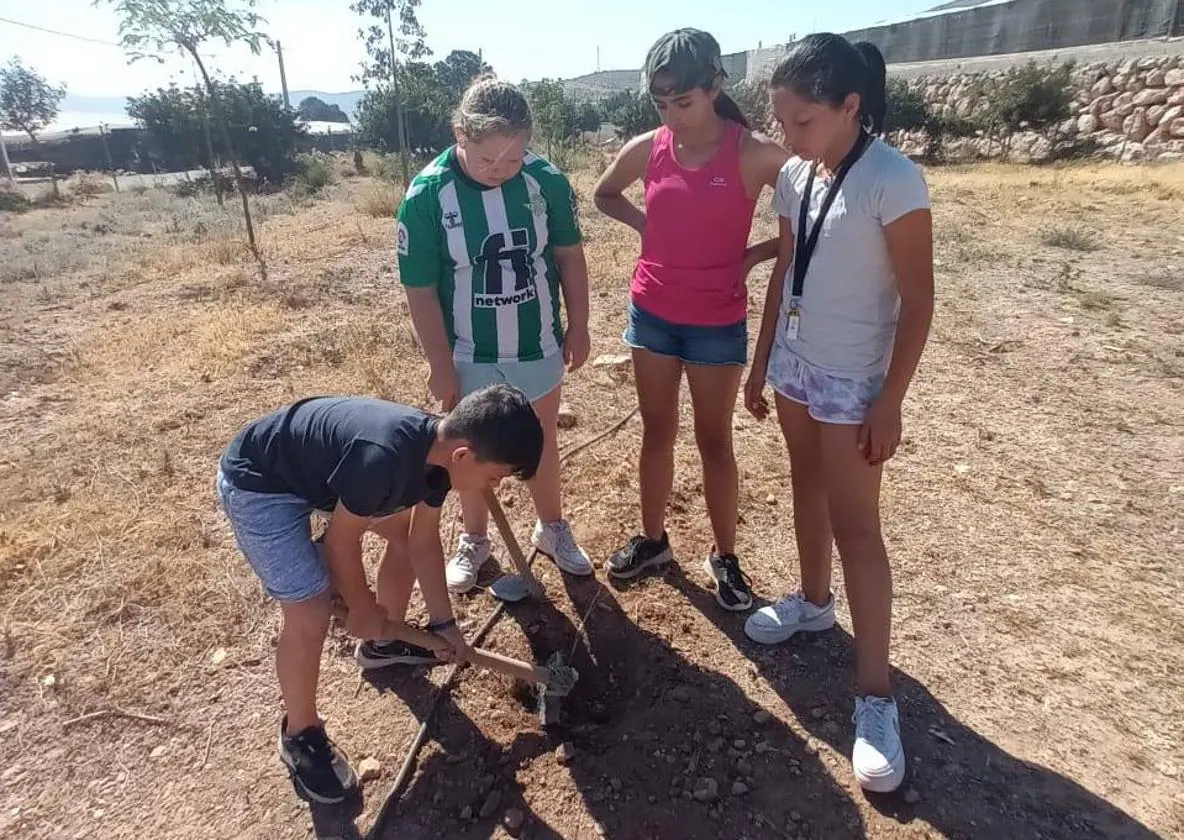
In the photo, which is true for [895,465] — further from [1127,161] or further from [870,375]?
[1127,161]

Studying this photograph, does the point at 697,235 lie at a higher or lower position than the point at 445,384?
higher

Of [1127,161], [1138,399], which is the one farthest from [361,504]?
[1127,161]

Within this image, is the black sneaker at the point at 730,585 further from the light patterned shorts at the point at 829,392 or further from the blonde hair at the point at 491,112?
the blonde hair at the point at 491,112

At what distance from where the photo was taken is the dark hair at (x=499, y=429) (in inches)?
60.1

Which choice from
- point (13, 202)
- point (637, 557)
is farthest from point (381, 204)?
point (13, 202)

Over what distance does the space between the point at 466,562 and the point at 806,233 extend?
165 cm

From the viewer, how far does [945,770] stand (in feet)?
6.34

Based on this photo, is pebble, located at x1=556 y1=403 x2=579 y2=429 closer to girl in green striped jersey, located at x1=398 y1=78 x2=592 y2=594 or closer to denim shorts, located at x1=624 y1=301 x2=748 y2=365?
girl in green striped jersey, located at x1=398 y1=78 x2=592 y2=594

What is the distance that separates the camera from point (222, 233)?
374 inches

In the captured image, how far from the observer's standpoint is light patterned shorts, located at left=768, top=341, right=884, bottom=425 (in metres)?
A: 1.77

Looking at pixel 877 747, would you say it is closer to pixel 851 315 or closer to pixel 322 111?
pixel 851 315

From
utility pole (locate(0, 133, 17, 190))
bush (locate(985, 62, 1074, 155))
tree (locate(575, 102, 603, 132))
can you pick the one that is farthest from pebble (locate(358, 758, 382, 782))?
tree (locate(575, 102, 603, 132))

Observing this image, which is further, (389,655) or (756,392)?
(389,655)

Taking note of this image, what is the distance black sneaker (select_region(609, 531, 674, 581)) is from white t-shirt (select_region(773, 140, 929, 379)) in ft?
3.49
